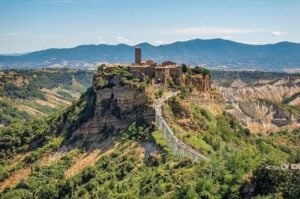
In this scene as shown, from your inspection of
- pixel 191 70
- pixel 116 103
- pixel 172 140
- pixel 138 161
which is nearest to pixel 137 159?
pixel 138 161

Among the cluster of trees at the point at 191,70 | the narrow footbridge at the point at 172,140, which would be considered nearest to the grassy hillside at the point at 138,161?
the narrow footbridge at the point at 172,140

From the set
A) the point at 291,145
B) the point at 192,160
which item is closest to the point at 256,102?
the point at 291,145

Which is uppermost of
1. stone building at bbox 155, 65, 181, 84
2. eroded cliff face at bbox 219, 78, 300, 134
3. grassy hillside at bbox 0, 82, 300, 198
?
stone building at bbox 155, 65, 181, 84

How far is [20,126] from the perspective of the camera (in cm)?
9250

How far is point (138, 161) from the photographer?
201 feet

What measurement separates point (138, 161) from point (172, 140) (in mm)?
4710

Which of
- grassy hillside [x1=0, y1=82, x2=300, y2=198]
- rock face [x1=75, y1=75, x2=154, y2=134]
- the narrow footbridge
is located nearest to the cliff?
rock face [x1=75, y1=75, x2=154, y2=134]

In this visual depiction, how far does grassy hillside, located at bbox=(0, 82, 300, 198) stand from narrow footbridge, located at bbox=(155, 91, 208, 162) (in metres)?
0.73

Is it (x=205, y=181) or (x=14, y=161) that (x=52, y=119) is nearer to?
(x=14, y=161)

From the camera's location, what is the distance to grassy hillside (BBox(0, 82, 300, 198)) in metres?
41.2

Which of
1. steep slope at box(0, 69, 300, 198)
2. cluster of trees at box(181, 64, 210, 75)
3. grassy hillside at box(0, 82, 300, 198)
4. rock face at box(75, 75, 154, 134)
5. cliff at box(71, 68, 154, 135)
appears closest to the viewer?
grassy hillside at box(0, 82, 300, 198)

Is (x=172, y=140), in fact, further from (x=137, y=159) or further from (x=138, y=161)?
(x=137, y=159)

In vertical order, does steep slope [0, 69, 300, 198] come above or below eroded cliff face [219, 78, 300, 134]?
above

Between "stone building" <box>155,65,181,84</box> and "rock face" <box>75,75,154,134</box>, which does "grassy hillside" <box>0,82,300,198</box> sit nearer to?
"rock face" <box>75,75,154,134</box>
